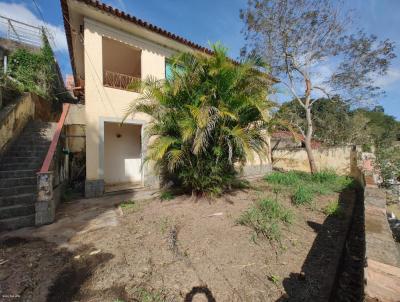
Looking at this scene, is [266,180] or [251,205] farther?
[266,180]

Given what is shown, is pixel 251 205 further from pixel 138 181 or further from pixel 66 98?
pixel 66 98

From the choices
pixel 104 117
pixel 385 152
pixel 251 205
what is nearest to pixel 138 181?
pixel 104 117

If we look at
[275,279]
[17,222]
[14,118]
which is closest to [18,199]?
[17,222]

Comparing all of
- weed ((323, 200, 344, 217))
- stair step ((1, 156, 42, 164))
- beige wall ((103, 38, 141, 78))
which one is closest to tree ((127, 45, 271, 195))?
weed ((323, 200, 344, 217))

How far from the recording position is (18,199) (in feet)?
14.5

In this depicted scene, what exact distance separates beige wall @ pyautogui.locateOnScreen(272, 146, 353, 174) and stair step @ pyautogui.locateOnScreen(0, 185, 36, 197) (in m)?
12.5

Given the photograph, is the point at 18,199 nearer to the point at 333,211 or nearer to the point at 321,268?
the point at 321,268

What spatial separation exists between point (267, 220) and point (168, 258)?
2.07 m

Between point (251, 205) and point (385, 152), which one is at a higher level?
point (385, 152)

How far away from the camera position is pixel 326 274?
110 inches

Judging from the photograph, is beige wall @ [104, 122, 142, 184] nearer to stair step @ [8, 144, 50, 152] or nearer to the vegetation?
stair step @ [8, 144, 50, 152]

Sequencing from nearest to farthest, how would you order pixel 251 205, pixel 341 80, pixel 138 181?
pixel 251 205 → pixel 138 181 → pixel 341 80

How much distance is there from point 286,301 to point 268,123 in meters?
4.00

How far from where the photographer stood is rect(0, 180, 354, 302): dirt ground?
2406mm
